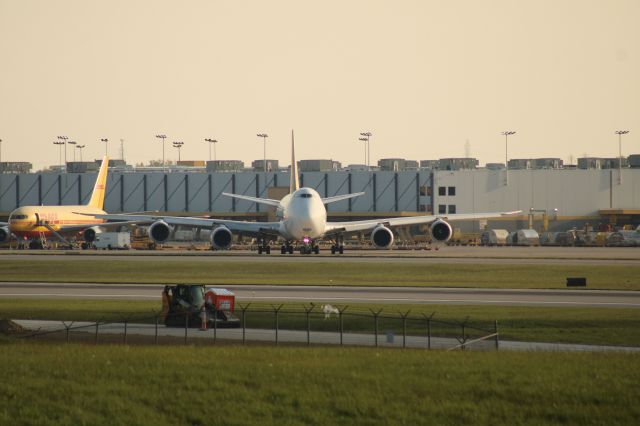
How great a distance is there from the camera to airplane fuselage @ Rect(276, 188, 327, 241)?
9731cm

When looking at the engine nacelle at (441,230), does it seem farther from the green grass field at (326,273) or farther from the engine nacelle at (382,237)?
→ the green grass field at (326,273)

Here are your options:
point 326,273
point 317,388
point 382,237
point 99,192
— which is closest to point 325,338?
point 317,388

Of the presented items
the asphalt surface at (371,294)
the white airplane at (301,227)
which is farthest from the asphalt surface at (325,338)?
the white airplane at (301,227)

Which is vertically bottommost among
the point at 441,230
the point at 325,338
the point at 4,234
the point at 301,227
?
the point at 325,338

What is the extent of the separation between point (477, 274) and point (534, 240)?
66.7 metres

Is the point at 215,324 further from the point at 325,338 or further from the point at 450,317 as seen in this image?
the point at 450,317

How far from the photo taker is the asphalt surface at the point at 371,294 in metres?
55.6

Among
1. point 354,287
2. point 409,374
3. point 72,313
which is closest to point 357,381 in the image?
point 409,374

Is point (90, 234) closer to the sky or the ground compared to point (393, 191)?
closer to the ground

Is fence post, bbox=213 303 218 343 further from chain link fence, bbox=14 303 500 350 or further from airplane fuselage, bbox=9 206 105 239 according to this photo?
airplane fuselage, bbox=9 206 105 239

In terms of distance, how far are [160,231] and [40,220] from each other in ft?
99.8

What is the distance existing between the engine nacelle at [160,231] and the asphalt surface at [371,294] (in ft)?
128

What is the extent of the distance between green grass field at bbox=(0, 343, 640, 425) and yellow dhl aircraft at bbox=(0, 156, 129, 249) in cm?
10052

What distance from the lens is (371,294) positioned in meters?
60.3
